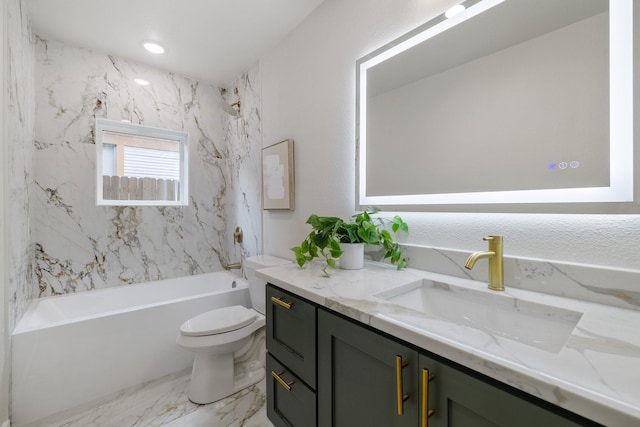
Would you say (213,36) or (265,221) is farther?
(265,221)

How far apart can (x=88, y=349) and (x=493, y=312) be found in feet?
7.41

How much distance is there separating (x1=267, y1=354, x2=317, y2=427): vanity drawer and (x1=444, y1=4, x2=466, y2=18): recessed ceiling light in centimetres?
158

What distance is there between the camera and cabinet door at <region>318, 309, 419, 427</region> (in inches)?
27.3

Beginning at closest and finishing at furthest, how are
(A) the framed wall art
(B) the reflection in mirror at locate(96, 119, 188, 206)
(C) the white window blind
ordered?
1. (A) the framed wall art
2. (B) the reflection in mirror at locate(96, 119, 188, 206)
3. (C) the white window blind

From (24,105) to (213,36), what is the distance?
1.32m

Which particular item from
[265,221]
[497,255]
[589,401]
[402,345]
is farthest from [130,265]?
[589,401]

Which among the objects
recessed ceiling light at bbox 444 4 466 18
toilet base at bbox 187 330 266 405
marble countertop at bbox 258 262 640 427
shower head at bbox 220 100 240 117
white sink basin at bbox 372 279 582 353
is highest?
shower head at bbox 220 100 240 117

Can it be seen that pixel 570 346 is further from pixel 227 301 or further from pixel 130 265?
pixel 130 265

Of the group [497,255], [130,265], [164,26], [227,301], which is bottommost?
[227,301]

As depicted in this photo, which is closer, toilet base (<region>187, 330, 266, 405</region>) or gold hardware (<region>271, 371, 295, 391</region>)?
gold hardware (<region>271, 371, 295, 391</region>)

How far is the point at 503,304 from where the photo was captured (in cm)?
90

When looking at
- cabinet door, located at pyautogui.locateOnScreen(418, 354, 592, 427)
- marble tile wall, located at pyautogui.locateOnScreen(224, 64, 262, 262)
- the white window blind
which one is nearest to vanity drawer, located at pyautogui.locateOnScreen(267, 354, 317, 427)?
cabinet door, located at pyautogui.locateOnScreen(418, 354, 592, 427)

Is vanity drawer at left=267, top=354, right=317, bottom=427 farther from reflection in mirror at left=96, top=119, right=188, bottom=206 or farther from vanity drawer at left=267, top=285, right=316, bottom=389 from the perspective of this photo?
reflection in mirror at left=96, top=119, right=188, bottom=206

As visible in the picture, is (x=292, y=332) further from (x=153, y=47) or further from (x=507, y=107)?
(x=153, y=47)
